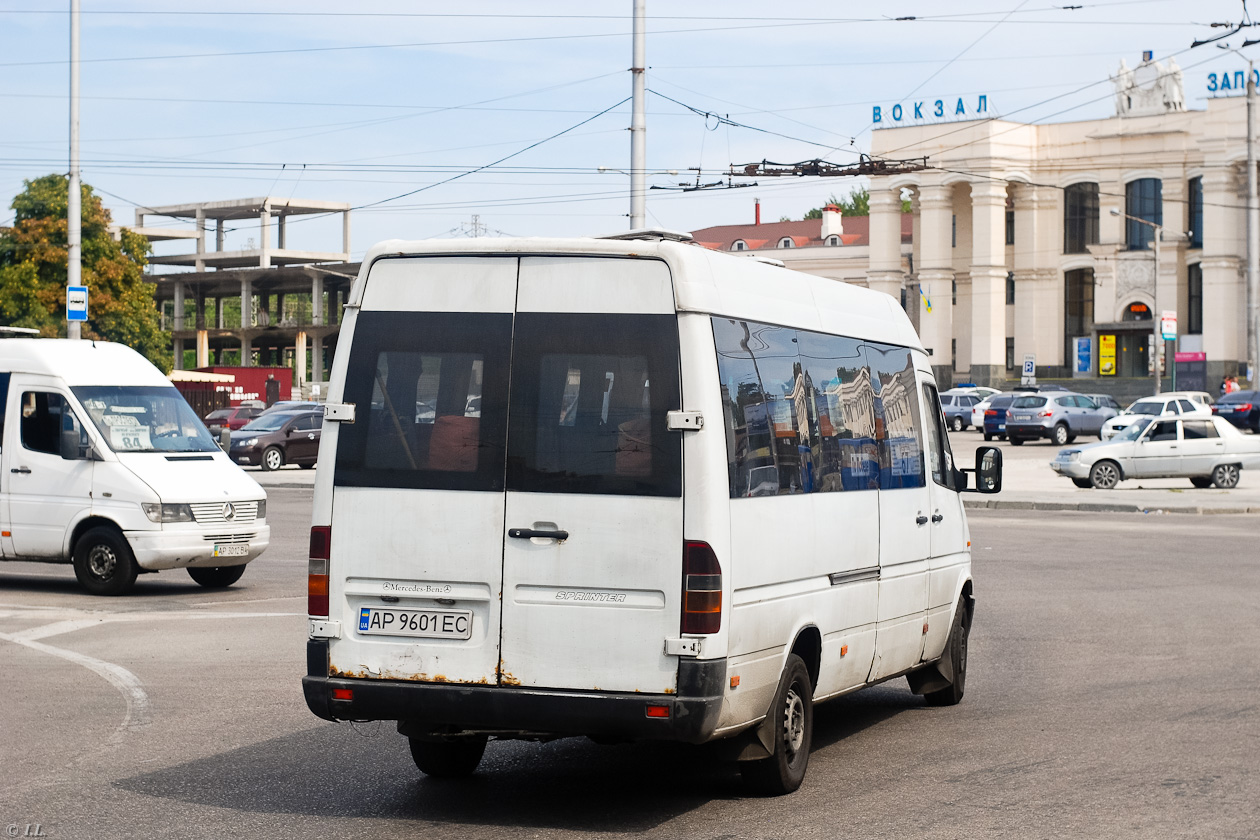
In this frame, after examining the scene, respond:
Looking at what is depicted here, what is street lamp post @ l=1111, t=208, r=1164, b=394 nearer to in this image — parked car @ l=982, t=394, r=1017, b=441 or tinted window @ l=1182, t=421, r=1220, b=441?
parked car @ l=982, t=394, r=1017, b=441

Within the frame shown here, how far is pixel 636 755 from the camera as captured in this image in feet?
27.5

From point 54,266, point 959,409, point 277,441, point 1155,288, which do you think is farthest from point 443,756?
point 1155,288

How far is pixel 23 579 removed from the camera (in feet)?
57.4

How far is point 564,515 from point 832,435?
5.98 feet

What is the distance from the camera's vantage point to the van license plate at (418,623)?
22.4ft

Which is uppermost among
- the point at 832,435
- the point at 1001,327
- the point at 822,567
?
the point at 1001,327

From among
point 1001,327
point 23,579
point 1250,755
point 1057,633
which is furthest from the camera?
point 1001,327

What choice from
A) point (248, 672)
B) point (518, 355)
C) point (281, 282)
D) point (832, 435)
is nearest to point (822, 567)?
point (832, 435)

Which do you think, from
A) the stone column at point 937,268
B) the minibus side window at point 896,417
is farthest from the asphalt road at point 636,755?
the stone column at point 937,268

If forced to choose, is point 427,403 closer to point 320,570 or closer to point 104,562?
point 320,570

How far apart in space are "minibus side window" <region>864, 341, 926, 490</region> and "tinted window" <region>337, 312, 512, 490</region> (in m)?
2.55

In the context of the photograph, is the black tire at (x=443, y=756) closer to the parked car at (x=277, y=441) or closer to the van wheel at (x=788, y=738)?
the van wheel at (x=788, y=738)

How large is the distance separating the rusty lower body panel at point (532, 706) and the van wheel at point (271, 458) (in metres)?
34.1

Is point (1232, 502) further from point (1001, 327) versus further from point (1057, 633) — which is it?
point (1001, 327)
